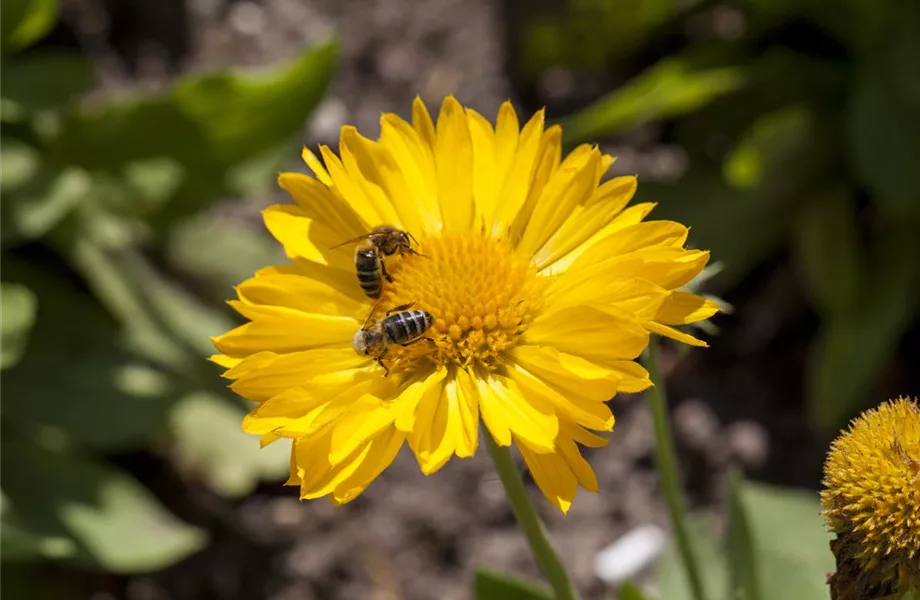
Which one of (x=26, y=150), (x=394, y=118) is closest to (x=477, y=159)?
(x=394, y=118)

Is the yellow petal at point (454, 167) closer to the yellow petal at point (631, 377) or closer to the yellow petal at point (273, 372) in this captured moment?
the yellow petal at point (273, 372)

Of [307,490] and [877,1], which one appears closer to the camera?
[307,490]

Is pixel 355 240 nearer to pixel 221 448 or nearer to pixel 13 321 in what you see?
pixel 13 321

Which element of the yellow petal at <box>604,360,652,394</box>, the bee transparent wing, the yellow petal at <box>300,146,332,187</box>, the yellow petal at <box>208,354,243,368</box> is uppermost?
the yellow petal at <box>300,146,332,187</box>

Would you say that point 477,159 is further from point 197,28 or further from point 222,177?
point 197,28

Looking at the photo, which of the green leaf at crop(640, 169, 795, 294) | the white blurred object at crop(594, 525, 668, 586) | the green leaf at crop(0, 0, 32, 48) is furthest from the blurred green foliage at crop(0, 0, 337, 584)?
the green leaf at crop(640, 169, 795, 294)

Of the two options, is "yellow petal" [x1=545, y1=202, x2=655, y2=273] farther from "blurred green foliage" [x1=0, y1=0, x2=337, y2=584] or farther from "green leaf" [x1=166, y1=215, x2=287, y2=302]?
"green leaf" [x1=166, y1=215, x2=287, y2=302]

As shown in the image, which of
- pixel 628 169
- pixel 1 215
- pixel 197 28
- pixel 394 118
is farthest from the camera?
pixel 197 28
